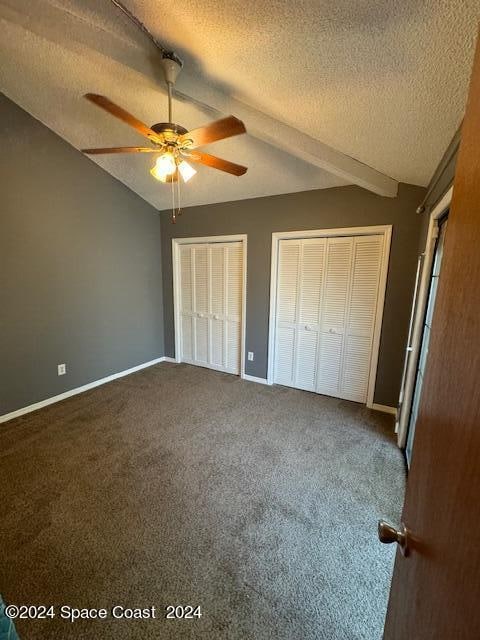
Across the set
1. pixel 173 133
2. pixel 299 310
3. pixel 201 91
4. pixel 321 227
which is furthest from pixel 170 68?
pixel 299 310

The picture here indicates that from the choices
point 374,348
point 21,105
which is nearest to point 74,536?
point 374,348

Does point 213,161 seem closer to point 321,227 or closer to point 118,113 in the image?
point 118,113

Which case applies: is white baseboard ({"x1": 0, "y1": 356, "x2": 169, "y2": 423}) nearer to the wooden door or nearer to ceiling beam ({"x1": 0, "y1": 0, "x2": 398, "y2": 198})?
ceiling beam ({"x1": 0, "y1": 0, "x2": 398, "y2": 198})

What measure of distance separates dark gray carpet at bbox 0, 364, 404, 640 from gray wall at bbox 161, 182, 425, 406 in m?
0.89

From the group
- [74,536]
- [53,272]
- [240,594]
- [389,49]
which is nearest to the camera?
[389,49]

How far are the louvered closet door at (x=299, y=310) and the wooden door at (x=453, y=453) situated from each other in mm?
2562

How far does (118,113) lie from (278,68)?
2.99 feet

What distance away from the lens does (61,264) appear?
2.99 meters

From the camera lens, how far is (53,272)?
2926 millimetres

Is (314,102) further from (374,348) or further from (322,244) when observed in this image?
(374,348)

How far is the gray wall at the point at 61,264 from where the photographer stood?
2596mm

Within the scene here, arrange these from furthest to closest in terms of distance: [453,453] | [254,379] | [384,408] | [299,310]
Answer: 1. [254,379]
2. [299,310]
3. [384,408]
4. [453,453]

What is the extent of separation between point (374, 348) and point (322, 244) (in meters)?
1.30

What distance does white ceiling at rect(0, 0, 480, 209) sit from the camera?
3.44ft
